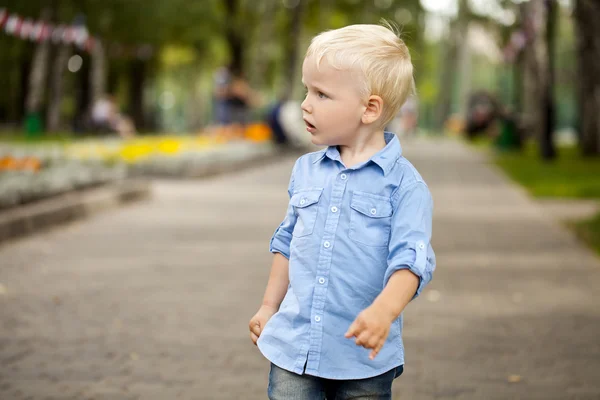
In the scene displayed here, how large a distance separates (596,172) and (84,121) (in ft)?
93.0

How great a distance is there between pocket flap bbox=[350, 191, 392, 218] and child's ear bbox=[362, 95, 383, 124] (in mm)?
197

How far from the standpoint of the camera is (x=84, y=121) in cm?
4456

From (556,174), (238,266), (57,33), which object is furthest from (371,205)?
(57,33)

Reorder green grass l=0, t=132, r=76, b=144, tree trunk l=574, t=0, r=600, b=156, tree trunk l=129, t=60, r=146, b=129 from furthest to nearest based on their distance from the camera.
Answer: tree trunk l=129, t=60, r=146, b=129
green grass l=0, t=132, r=76, b=144
tree trunk l=574, t=0, r=600, b=156

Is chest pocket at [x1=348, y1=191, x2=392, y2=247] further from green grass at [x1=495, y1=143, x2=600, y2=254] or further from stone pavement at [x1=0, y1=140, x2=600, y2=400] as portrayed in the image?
green grass at [x1=495, y1=143, x2=600, y2=254]

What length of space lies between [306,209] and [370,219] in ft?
0.61

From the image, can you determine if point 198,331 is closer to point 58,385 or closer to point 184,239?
point 58,385

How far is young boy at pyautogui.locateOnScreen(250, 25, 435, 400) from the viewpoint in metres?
2.92

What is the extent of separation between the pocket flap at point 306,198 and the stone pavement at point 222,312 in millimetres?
1856

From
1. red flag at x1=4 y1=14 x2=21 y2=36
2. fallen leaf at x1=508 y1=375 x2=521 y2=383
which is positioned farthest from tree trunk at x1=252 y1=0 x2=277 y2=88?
fallen leaf at x1=508 y1=375 x2=521 y2=383

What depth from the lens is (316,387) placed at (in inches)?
119

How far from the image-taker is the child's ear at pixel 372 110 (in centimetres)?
295

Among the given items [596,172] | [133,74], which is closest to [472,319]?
[596,172]

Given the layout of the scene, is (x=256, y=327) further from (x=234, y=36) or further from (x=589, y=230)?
(x=234, y=36)
